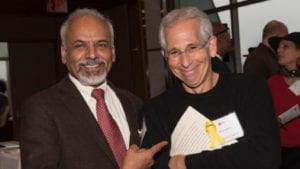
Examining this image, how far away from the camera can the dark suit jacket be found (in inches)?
65.3

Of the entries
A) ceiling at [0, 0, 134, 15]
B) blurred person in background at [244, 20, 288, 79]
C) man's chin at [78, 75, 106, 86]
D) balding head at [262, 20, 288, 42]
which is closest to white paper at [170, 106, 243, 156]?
man's chin at [78, 75, 106, 86]

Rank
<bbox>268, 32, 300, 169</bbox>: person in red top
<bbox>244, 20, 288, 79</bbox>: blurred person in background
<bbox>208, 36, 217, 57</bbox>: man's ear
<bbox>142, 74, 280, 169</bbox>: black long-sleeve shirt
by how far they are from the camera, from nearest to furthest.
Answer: <bbox>142, 74, 280, 169</bbox>: black long-sleeve shirt → <bbox>208, 36, 217, 57</bbox>: man's ear → <bbox>268, 32, 300, 169</bbox>: person in red top → <bbox>244, 20, 288, 79</bbox>: blurred person in background

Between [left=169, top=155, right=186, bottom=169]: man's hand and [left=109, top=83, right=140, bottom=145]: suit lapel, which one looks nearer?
[left=169, top=155, right=186, bottom=169]: man's hand

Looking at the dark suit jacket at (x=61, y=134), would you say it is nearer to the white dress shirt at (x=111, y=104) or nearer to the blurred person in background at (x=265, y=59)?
the white dress shirt at (x=111, y=104)

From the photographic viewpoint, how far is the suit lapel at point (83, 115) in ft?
5.85

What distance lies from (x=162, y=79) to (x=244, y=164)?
518 cm

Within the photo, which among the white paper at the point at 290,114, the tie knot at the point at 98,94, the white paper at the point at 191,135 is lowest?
the white paper at the point at 290,114

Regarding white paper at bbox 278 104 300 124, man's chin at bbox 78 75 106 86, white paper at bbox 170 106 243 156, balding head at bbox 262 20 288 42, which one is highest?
balding head at bbox 262 20 288 42

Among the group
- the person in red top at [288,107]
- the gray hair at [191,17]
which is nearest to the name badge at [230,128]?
the gray hair at [191,17]

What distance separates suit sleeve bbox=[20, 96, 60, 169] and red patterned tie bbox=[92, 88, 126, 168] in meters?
0.23

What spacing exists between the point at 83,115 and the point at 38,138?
0.75 feet

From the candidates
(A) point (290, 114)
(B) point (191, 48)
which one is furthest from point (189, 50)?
(A) point (290, 114)

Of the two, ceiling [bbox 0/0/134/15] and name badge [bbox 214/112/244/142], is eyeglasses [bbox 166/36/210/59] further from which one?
ceiling [bbox 0/0/134/15]

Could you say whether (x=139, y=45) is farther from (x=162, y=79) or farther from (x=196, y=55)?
(x=196, y=55)
